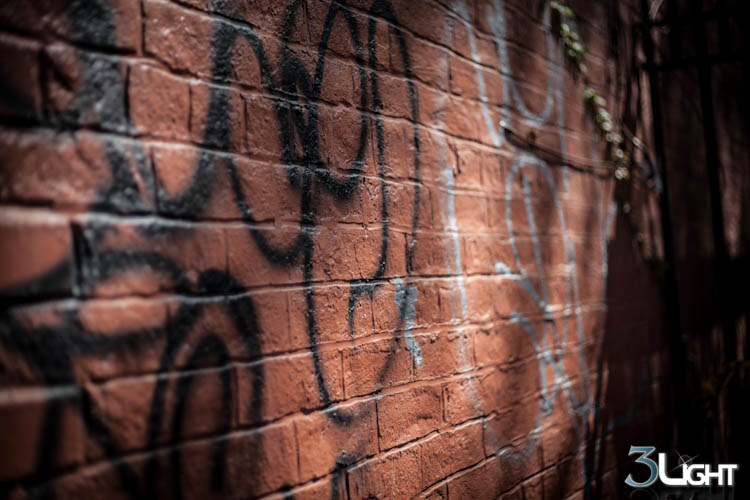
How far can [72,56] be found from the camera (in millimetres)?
1016

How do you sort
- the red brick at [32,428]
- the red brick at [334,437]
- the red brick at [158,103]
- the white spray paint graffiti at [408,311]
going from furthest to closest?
1. the white spray paint graffiti at [408,311]
2. the red brick at [334,437]
3. the red brick at [158,103]
4. the red brick at [32,428]

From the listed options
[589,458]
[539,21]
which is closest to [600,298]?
[589,458]

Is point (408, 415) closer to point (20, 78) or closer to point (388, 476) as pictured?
point (388, 476)

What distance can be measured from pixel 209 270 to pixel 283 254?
0.20 meters

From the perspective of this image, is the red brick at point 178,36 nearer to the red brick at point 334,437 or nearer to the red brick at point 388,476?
the red brick at point 334,437

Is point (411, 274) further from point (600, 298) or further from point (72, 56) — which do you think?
point (600, 298)

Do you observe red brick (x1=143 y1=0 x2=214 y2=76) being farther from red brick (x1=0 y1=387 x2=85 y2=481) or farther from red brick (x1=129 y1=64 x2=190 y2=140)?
red brick (x1=0 y1=387 x2=85 y2=481)

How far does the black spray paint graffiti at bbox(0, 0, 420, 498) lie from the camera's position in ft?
3.15

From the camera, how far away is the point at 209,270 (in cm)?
120

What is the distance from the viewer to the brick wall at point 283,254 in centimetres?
97

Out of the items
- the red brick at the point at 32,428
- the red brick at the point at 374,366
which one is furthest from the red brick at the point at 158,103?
the red brick at the point at 374,366

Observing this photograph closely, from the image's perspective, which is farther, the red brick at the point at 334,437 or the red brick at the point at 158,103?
the red brick at the point at 334,437

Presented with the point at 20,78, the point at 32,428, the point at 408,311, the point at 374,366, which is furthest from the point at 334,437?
the point at 20,78

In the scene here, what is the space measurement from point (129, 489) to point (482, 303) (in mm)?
1252
